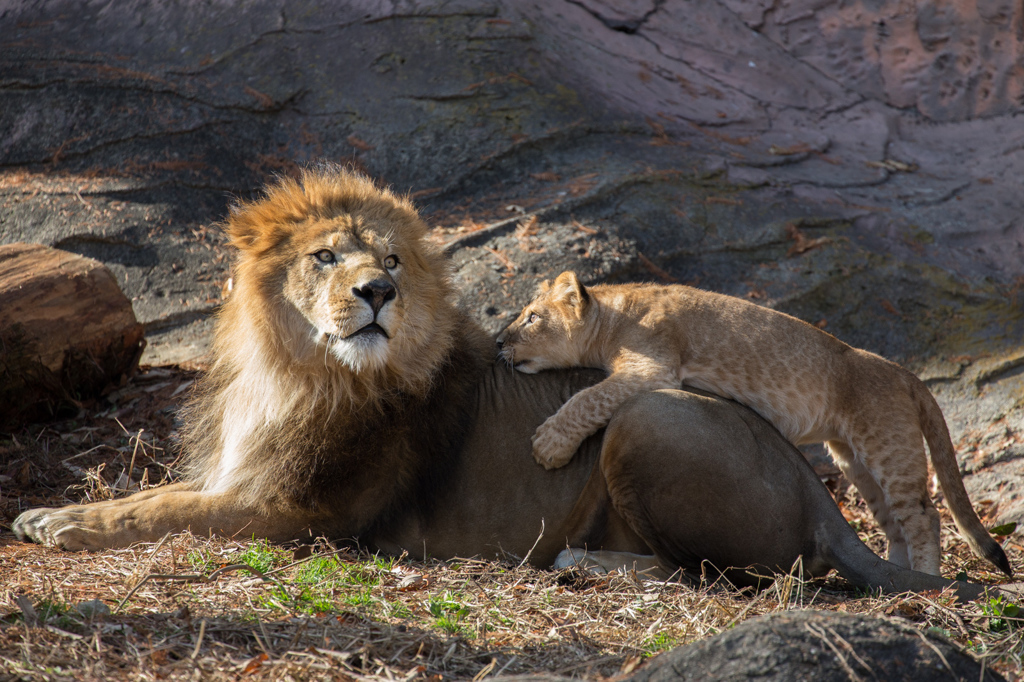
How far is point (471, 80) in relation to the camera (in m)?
8.02

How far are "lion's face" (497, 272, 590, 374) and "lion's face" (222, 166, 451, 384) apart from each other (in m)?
0.50

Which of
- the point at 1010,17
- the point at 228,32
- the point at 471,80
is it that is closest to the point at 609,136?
the point at 471,80

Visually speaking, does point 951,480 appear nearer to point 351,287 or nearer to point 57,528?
point 351,287

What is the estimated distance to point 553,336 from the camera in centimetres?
450

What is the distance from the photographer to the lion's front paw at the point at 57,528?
12.3 ft

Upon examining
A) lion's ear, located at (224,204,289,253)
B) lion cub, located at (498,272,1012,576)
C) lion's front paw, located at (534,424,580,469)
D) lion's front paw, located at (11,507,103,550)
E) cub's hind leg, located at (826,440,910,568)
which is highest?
lion's ear, located at (224,204,289,253)

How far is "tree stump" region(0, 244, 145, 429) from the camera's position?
509cm

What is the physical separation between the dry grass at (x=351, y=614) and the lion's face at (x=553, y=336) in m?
1.10

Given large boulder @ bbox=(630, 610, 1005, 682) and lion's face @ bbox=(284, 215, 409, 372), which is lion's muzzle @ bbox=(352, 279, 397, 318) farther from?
large boulder @ bbox=(630, 610, 1005, 682)

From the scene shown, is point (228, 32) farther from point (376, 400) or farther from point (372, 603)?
point (372, 603)

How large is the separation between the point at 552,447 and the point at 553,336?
716 mm

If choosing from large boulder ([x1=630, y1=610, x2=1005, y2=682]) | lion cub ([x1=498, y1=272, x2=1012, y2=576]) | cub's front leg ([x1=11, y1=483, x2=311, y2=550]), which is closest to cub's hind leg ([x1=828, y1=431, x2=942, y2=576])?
lion cub ([x1=498, y1=272, x2=1012, y2=576])

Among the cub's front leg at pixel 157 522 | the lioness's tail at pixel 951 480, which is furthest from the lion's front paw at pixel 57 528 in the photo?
the lioness's tail at pixel 951 480

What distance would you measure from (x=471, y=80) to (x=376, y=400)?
4881 millimetres
